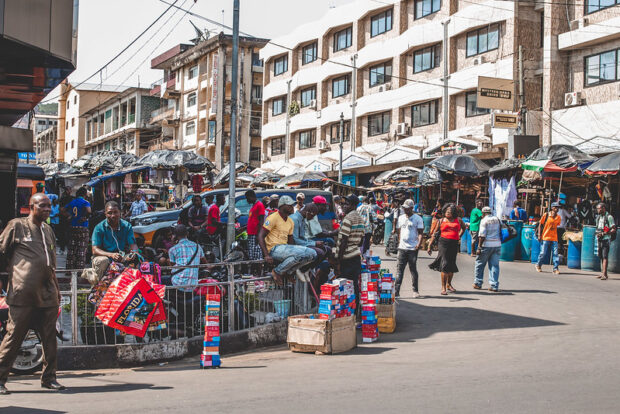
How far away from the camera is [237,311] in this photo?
30.6ft

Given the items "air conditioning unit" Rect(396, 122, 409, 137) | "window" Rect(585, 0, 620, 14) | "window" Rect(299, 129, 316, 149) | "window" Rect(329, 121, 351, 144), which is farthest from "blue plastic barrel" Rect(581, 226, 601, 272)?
"window" Rect(299, 129, 316, 149)

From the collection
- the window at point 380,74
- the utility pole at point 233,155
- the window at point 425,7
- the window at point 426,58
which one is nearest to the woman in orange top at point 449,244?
the utility pole at point 233,155

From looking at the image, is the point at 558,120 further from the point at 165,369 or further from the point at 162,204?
the point at 165,369

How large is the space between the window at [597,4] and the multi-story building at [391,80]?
297cm

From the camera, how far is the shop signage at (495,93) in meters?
26.5

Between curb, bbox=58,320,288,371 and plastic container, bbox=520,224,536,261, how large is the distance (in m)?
12.9

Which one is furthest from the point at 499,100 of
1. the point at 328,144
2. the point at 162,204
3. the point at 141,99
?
the point at 141,99

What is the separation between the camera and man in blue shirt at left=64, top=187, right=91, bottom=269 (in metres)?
15.4

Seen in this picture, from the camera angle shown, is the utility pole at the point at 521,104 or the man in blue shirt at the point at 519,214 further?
the utility pole at the point at 521,104

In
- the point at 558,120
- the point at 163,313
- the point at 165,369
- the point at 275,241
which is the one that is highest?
the point at 558,120

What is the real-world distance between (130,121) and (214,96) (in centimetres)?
1674

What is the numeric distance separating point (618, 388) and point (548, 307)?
5757mm

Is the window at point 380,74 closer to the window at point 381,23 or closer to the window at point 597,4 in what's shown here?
the window at point 381,23

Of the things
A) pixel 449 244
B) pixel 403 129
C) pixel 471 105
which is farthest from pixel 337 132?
pixel 449 244
